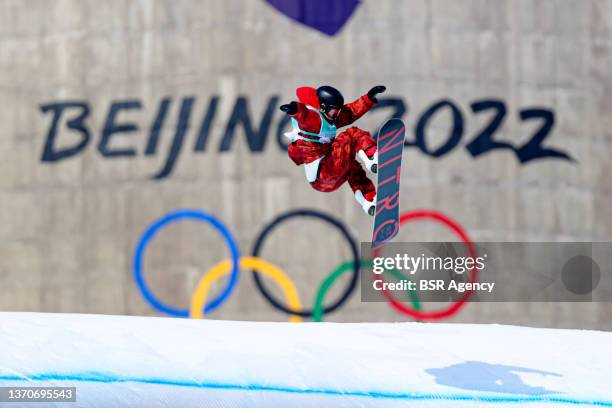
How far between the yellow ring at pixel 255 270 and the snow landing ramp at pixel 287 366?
901 centimetres

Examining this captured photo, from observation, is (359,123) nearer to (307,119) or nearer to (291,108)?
(307,119)

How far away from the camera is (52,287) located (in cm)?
1519

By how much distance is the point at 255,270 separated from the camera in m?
14.1

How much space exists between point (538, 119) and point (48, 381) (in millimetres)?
12387

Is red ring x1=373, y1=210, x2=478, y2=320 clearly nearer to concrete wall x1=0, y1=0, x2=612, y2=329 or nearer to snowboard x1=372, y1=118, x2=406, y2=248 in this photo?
concrete wall x1=0, y1=0, x2=612, y2=329

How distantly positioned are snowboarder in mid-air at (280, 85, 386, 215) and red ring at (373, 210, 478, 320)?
10.1 meters

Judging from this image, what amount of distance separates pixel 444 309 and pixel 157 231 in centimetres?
565

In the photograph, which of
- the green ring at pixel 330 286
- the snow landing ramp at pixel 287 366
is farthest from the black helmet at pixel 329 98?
the green ring at pixel 330 286

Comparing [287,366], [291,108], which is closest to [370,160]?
[291,108]

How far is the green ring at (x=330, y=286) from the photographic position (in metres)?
14.0

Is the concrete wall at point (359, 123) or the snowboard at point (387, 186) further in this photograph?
the concrete wall at point (359, 123)

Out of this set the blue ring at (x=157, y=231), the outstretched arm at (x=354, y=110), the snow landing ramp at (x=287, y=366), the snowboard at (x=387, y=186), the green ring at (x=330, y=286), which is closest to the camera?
the snow landing ramp at (x=287, y=366)

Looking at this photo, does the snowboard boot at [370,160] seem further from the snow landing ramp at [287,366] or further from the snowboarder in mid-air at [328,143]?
the snow landing ramp at [287,366]

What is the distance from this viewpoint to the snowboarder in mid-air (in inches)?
153
